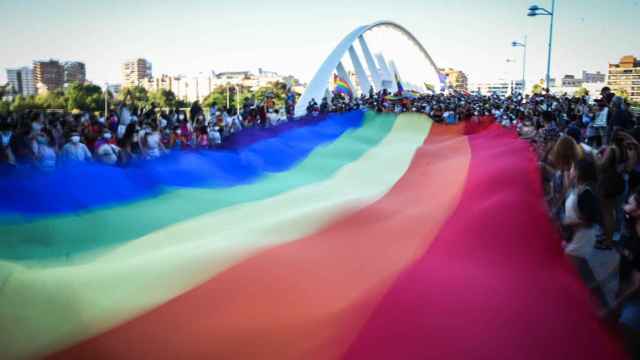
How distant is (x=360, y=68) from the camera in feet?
181

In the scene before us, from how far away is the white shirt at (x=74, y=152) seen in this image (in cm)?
961

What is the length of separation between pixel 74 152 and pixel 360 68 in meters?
47.3

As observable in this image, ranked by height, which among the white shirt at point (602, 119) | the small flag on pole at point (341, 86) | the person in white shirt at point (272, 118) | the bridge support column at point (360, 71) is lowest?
the person in white shirt at point (272, 118)

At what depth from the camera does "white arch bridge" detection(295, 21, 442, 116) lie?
41.6 metres

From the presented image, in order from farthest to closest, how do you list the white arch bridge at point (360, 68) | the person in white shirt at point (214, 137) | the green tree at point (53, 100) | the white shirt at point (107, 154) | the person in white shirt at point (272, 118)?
the green tree at point (53, 100)
the white arch bridge at point (360, 68)
the person in white shirt at point (272, 118)
the person in white shirt at point (214, 137)
the white shirt at point (107, 154)

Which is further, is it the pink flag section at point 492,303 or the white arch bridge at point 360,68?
the white arch bridge at point 360,68

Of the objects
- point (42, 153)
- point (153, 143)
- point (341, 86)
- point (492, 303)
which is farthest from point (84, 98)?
point (492, 303)

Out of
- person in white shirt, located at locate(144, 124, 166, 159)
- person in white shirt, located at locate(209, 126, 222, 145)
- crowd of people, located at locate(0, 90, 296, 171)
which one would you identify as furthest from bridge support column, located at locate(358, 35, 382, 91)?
person in white shirt, located at locate(144, 124, 166, 159)

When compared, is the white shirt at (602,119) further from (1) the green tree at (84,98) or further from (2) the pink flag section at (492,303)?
(1) the green tree at (84,98)

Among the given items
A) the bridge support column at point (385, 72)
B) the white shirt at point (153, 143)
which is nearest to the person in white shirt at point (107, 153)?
the white shirt at point (153, 143)

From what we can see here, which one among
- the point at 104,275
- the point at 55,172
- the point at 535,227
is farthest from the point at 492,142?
the point at 104,275

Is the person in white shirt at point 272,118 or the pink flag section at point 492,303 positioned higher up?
the person in white shirt at point 272,118

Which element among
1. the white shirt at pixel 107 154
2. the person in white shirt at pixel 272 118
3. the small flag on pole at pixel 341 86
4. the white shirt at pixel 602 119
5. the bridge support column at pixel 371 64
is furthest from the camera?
the bridge support column at pixel 371 64

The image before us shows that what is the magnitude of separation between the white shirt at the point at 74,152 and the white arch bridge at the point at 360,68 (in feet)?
75.5
